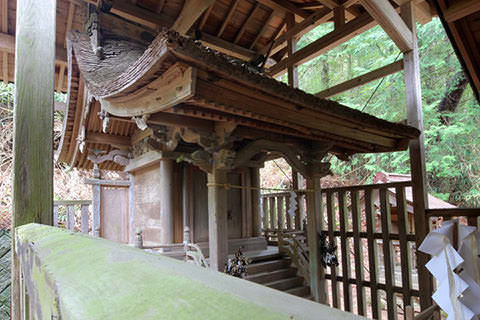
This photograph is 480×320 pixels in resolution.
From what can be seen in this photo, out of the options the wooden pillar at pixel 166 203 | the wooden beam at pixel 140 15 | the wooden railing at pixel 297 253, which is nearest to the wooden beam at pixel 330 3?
the wooden beam at pixel 140 15

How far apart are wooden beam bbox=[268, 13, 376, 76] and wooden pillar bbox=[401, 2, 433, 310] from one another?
2.17 ft

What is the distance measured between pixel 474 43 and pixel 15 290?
3740 mm

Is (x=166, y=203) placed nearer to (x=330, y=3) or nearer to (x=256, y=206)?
(x=256, y=206)

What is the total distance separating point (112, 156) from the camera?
673cm

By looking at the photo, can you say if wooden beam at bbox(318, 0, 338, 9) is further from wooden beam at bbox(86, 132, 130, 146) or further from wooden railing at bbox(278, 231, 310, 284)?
wooden beam at bbox(86, 132, 130, 146)

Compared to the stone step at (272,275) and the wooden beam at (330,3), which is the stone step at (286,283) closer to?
the stone step at (272,275)

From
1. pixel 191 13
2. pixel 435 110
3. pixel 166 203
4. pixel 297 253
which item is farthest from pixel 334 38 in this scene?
pixel 435 110

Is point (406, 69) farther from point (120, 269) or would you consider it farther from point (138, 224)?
point (138, 224)

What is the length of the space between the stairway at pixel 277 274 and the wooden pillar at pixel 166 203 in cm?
154

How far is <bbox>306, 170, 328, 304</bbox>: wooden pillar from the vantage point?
5.45m

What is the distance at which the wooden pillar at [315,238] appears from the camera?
545cm

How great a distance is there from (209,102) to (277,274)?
391 centimetres

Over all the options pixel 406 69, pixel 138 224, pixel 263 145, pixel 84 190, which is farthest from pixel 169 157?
pixel 84 190

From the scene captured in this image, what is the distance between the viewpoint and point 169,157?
5.38 meters
